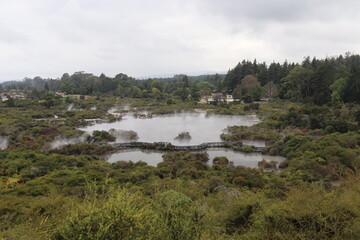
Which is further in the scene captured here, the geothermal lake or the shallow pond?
the geothermal lake

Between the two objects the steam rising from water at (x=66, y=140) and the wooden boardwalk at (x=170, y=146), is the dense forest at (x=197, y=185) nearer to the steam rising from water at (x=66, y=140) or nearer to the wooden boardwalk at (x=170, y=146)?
the steam rising from water at (x=66, y=140)

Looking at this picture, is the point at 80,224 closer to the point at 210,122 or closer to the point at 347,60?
the point at 210,122

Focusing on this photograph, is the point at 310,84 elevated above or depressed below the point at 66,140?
above

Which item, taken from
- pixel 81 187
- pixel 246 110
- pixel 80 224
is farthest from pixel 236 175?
pixel 246 110

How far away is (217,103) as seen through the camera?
4166cm

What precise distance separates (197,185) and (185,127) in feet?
50.5

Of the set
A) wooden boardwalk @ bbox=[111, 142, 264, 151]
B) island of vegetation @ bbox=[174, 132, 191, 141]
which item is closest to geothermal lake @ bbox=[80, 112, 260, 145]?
island of vegetation @ bbox=[174, 132, 191, 141]

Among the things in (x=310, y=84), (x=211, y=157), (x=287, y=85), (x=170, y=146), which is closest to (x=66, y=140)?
(x=170, y=146)

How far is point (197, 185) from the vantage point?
10.3 metres

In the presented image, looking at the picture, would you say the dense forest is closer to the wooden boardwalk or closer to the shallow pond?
the shallow pond

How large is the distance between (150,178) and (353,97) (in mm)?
29212

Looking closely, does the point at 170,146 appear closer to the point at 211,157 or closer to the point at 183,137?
the point at 183,137

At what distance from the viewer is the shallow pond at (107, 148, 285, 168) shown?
15.4 m

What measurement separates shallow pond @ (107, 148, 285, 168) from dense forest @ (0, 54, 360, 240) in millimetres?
569
